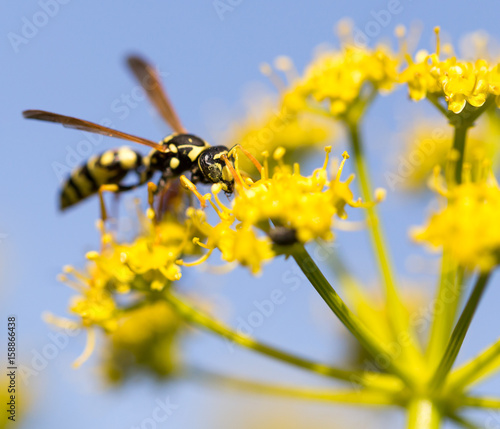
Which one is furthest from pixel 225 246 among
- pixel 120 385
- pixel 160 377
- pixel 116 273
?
pixel 120 385

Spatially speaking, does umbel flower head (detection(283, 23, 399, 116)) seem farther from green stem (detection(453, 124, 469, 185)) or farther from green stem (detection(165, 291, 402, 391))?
green stem (detection(165, 291, 402, 391))

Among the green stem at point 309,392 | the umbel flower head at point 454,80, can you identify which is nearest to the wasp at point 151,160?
the umbel flower head at point 454,80

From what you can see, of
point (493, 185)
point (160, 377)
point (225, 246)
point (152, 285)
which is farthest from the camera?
point (160, 377)

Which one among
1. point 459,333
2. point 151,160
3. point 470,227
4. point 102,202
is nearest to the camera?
point 470,227

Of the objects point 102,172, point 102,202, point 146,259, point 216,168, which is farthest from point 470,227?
point 102,172

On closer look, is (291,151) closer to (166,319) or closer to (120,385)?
(166,319)

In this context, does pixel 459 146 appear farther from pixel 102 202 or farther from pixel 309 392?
pixel 102 202
